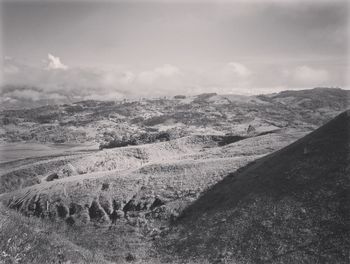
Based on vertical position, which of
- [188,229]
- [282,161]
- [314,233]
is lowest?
[188,229]

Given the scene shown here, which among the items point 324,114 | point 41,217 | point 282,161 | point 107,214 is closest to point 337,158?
point 282,161

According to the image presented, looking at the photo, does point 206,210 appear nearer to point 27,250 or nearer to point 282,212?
point 282,212

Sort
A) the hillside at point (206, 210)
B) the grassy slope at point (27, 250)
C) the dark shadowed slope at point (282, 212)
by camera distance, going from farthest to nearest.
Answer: the hillside at point (206, 210), the dark shadowed slope at point (282, 212), the grassy slope at point (27, 250)

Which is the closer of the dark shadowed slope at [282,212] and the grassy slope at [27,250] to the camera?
the grassy slope at [27,250]

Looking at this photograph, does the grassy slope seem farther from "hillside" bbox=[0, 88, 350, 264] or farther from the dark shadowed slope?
the dark shadowed slope

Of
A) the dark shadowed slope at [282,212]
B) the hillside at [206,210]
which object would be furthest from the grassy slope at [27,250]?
the dark shadowed slope at [282,212]

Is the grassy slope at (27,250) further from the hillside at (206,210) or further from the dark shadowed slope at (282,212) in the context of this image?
the dark shadowed slope at (282,212)

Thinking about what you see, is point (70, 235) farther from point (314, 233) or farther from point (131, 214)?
point (314, 233)

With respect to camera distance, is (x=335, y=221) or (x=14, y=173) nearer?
(x=335, y=221)
